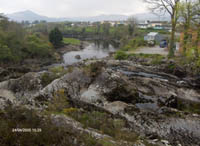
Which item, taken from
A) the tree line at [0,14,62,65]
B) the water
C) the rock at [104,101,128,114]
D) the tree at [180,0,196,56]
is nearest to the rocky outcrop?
the rock at [104,101,128,114]

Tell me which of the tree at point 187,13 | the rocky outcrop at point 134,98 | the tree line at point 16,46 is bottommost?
the rocky outcrop at point 134,98

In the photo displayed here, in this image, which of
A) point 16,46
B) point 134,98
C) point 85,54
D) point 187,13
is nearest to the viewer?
point 134,98

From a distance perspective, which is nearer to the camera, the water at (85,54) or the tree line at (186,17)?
the tree line at (186,17)

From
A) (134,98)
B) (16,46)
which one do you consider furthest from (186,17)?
(16,46)

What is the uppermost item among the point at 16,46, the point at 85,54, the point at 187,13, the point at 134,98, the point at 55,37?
the point at 187,13

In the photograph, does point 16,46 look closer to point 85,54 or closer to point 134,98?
point 85,54

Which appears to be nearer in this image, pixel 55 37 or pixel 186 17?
pixel 186 17

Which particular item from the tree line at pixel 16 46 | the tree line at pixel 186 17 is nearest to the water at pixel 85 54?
the tree line at pixel 16 46

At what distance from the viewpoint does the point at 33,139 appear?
362 cm

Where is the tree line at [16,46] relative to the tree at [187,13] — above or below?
below

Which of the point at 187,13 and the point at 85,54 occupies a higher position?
the point at 187,13

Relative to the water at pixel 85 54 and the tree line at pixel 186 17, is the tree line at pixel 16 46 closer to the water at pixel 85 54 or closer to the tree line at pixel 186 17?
the water at pixel 85 54

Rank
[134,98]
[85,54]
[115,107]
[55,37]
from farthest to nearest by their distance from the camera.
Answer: [55,37] < [85,54] < [134,98] < [115,107]

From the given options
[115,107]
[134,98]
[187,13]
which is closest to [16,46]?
[134,98]
